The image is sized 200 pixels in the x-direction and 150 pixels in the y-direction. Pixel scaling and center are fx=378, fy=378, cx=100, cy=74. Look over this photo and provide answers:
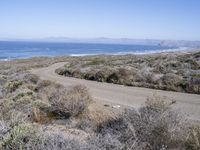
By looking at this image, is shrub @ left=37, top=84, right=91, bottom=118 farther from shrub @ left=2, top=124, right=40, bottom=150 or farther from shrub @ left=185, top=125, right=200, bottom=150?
shrub @ left=185, top=125, right=200, bottom=150

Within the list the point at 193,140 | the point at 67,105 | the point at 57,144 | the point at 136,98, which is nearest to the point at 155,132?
the point at 193,140

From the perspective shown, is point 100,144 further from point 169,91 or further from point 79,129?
point 169,91

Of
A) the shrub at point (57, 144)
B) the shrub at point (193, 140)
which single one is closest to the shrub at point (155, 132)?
the shrub at point (193, 140)

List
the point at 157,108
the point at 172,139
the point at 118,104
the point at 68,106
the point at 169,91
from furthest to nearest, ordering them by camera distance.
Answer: the point at 169,91 → the point at 118,104 → the point at 68,106 → the point at 157,108 → the point at 172,139

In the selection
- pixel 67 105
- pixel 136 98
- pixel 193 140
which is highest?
pixel 193 140

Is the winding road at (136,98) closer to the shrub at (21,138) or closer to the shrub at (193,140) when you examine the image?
the shrub at (193,140)

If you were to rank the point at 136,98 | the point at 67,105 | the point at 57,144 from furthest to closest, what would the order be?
the point at 136,98 < the point at 67,105 < the point at 57,144

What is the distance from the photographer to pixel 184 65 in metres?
28.9

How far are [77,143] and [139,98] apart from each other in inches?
388

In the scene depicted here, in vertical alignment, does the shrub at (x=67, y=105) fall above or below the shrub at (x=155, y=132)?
below

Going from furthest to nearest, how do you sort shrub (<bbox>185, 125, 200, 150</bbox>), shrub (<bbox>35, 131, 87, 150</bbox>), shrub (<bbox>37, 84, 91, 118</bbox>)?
1. shrub (<bbox>37, 84, 91, 118</bbox>)
2. shrub (<bbox>185, 125, 200, 150</bbox>)
3. shrub (<bbox>35, 131, 87, 150</bbox>)

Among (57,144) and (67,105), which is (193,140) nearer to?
(57,144)

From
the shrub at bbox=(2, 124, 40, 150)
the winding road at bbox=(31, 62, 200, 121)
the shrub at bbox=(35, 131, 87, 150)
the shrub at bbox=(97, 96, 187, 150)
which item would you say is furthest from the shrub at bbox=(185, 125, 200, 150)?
the winding road at bbox=(31, 62, 200, 121)

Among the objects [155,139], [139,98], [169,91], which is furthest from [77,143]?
[169,91]
